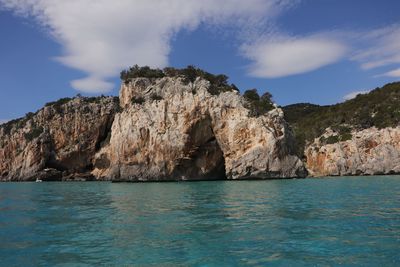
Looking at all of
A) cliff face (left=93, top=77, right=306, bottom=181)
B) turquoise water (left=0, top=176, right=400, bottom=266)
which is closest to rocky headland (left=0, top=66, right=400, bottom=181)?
cliff face (left=93, top=77, right=306, bottom=181)

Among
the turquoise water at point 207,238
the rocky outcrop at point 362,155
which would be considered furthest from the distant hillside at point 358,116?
the turquoise water at point 207,238

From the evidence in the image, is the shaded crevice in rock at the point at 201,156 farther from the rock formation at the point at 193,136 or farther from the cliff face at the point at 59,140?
the cliff face at the point at 59,140

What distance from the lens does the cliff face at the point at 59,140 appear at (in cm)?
9050

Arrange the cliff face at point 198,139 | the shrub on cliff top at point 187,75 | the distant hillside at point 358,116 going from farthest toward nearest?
the distant hillside at point 358,116, the shrub on cliff top at point 187,75, the cliff face at point 198,139

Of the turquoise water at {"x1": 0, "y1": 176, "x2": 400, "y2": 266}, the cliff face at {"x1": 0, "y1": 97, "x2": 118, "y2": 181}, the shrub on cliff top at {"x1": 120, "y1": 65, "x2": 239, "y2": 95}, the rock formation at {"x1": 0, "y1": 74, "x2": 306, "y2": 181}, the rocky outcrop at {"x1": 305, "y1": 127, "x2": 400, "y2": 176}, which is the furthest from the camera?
the cliff face at {"x1": 0, "y1": 97, "x2": 118, "y2": 181}

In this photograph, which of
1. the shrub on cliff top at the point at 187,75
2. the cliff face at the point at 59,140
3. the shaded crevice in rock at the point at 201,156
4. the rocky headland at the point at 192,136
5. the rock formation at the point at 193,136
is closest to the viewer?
the rock formation at the point at 193,136

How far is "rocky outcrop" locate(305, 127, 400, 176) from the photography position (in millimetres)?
71688

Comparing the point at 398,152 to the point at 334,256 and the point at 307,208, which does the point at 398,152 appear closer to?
the point at 307,208

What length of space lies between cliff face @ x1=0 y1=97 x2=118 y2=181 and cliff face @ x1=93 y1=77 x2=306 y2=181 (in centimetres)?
2485

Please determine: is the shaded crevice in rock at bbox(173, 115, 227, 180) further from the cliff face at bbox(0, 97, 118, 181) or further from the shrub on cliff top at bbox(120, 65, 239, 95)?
the cliff face at bbox(0, 97, 118, 181)

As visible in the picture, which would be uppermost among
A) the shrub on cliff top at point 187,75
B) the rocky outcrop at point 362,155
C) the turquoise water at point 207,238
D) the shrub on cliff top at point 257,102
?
the shrub on cliff top at point 187,75

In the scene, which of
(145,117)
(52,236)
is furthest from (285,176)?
(52,236)

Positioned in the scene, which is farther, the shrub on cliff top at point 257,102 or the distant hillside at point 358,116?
the distant hillside at point 358,116

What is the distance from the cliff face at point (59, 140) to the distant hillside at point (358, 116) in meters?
45.4
